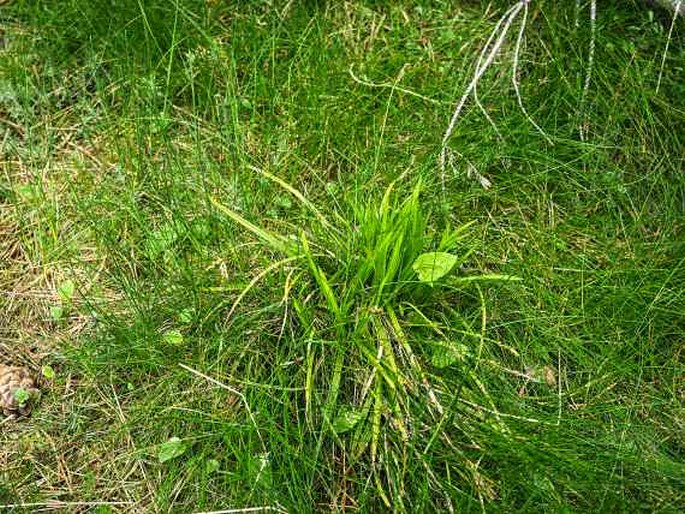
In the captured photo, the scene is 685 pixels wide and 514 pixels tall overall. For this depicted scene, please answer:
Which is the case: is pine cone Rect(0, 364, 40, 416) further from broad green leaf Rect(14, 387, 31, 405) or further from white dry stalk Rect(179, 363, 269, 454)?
white dry stalk Rect(179, 363, 269, 454)

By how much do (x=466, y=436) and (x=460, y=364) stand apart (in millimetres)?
171

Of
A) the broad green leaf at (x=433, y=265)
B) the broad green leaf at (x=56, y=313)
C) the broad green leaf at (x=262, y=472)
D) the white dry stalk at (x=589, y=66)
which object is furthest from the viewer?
the white dry stalk at (x=589, y=66)

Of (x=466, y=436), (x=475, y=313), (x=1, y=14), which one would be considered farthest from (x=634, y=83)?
(x=1, y=14)

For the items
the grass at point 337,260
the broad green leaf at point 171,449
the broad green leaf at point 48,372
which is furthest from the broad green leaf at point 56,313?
the broad green leaf at point 171,449

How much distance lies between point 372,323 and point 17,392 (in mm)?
894

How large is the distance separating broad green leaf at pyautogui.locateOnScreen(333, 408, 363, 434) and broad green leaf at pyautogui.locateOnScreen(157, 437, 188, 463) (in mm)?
364

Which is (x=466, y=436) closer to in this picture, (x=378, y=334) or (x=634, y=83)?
(x=378, y=334)

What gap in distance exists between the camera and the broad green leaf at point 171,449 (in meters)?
1.80

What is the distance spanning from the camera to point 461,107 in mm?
2234

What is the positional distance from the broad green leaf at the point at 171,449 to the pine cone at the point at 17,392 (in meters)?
0.38

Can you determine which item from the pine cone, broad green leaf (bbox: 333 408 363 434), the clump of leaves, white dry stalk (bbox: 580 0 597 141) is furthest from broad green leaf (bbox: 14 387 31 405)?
white dry stalk (bbox: 580 0 597 141)

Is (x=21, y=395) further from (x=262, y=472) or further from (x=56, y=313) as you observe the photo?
(x=262, y=472)

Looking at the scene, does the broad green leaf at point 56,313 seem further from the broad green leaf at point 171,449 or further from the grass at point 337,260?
the broad green leaf at point 171,449

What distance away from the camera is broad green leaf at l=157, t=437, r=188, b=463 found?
5.90 feet
